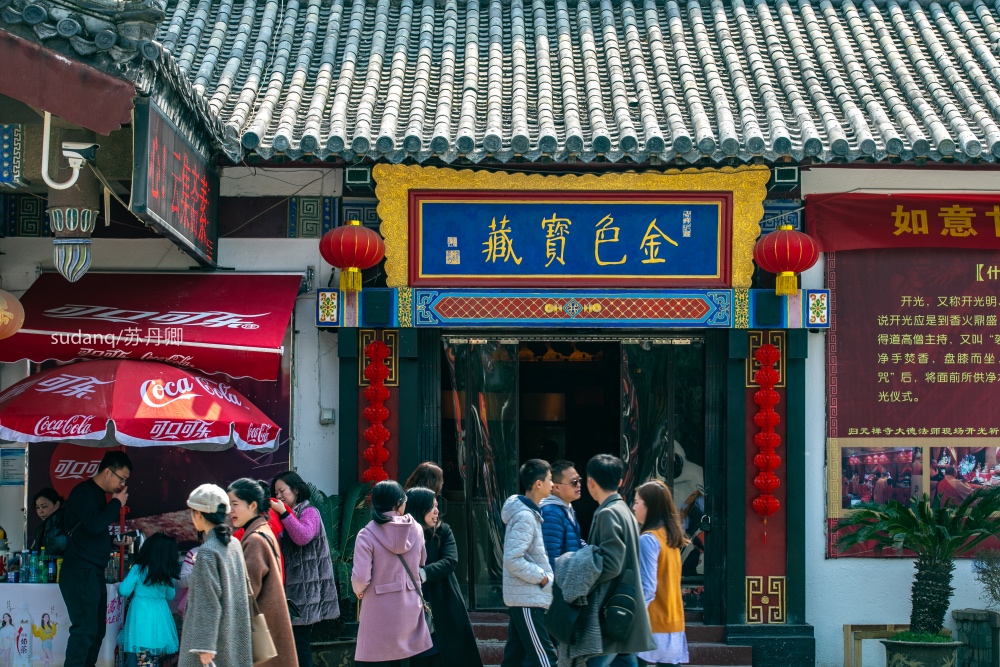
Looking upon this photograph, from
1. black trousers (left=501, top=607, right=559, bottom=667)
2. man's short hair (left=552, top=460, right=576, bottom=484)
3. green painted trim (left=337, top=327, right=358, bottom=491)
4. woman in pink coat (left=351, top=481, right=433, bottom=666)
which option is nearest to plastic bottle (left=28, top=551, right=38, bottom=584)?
green painted trim (left=337, top=327, right=358, bottom=491)

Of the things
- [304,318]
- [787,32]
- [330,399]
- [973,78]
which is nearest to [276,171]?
[304,318]

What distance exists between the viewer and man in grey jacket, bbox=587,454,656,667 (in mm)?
6547

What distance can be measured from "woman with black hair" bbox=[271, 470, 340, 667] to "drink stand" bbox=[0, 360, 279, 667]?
91 centimetres

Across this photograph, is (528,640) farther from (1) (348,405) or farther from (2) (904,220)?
(2) (904,220)

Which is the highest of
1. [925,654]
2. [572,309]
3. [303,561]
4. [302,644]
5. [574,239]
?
A: [574,239]

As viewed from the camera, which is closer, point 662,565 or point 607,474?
point 607,474

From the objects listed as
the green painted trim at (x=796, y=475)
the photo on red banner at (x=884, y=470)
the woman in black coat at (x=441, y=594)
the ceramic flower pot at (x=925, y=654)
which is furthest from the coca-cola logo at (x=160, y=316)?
the ceramic flower pot at (x=925, y=654)

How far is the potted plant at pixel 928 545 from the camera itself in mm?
9422

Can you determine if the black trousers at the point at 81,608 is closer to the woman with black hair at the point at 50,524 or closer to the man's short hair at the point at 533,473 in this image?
the woman with black hair at the point at 50,524

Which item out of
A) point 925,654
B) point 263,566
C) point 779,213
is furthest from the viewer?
point 779,213

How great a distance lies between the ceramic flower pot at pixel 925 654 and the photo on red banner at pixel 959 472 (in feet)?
4.53

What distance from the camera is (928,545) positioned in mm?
9461

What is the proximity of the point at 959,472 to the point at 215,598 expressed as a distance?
6.51 m

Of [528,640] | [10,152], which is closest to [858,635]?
[528,640]
